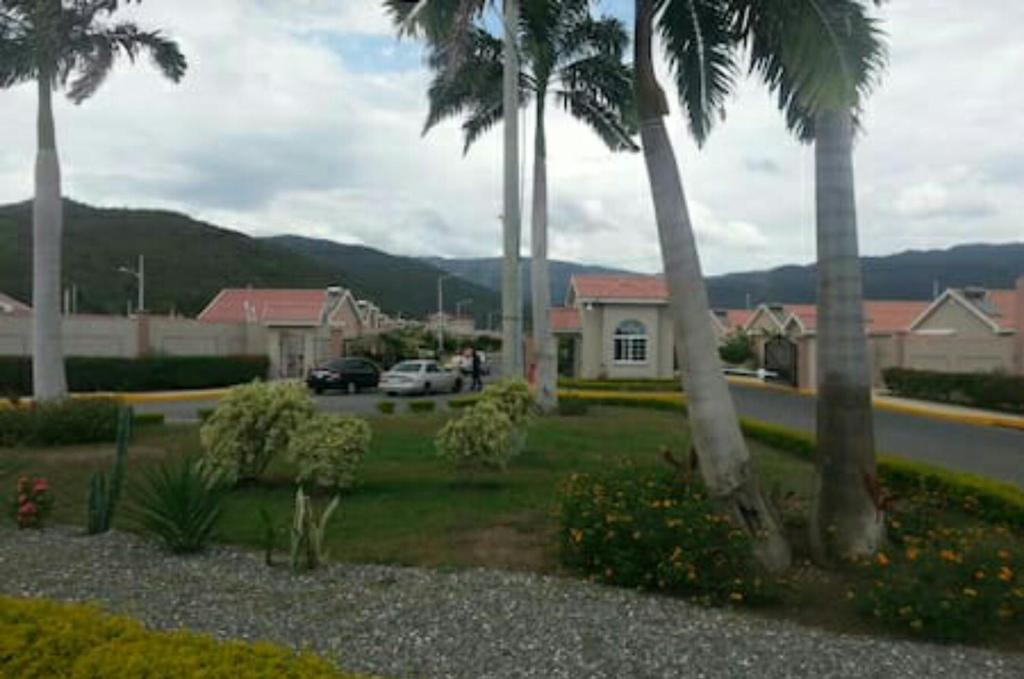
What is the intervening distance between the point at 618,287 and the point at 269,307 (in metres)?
18.4

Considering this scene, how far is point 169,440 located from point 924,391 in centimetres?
2515

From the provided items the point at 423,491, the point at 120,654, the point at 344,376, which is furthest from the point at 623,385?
the point at 120,654

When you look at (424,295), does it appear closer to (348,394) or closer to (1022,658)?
(348,394)

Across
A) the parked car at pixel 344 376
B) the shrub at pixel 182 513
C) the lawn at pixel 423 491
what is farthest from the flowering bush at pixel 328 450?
the parked car at pixel 344 376

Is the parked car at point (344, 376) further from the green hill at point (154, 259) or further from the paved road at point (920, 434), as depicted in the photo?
the green hill at point (154, 259)

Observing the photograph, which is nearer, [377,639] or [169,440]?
[377,639]

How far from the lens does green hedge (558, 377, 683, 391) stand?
110 ft

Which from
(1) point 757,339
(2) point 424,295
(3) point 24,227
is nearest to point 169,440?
(1) point 757,339

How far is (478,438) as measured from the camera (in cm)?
1081

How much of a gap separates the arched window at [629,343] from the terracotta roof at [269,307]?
1495cm

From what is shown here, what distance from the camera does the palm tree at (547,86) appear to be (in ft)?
72.1

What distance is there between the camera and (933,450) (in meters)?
17.6

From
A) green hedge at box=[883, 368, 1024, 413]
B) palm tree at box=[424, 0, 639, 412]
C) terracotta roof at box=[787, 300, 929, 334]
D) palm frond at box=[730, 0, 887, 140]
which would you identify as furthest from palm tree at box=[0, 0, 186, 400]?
terracotta roof at box=[787, 300, 929, 334]

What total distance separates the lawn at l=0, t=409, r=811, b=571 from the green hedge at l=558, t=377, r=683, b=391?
15.8 metres
